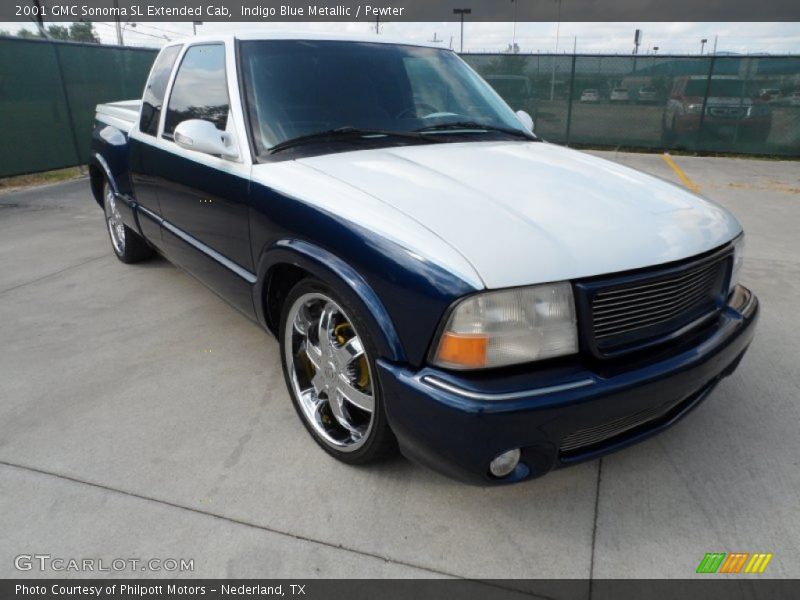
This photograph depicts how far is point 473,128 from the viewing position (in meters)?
3.21

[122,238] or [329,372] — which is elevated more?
[329,372]

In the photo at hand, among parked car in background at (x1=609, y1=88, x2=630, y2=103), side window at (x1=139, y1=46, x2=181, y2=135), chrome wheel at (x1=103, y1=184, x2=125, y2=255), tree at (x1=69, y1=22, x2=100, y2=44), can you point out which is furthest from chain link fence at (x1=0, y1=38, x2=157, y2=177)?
tree at (x1=69, y1=22, x2=100, y2=44)

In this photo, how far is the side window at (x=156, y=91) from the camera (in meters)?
3.78

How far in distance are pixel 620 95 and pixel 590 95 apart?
65cm

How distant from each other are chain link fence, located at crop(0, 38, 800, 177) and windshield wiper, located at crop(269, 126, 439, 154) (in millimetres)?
8374

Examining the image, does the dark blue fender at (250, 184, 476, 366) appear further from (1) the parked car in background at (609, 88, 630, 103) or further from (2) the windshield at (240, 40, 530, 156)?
(1) the parked car in background at (609, 88, 630, 103)

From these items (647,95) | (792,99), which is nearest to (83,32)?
(647,95)

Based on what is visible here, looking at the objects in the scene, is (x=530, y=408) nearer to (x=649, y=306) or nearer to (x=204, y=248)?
(x=649, y=306)

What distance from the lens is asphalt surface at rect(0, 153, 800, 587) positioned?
206 cm

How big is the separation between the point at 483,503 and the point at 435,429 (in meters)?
0.62

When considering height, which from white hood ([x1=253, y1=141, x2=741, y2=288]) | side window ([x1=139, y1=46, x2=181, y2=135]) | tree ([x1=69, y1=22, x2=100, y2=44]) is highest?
tree ([x1=69, y1=22, x2=100, y2=44])
